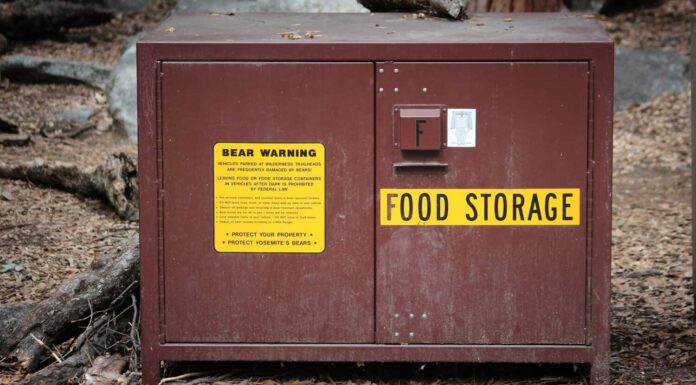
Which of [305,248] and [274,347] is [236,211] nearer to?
[305,248]

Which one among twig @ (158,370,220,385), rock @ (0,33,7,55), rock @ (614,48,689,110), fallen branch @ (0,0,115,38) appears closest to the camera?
twig @ (158,370,220,385)

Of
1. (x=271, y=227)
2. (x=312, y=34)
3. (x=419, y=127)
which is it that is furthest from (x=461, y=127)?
(x=271, y=227)

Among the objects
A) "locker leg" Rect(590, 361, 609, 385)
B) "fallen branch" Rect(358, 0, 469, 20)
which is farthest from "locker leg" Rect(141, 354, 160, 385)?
"fallen branch" Rect(358, 0, 469, 20)

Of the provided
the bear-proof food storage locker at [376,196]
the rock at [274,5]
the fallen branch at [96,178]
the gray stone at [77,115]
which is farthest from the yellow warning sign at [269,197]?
the gray stone at [77,115]

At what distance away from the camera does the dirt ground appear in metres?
4.45

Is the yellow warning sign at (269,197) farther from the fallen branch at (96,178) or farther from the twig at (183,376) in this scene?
the fallen branch at (96,178)

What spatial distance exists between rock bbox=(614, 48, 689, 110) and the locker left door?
673cm

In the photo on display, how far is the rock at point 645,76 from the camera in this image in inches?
405

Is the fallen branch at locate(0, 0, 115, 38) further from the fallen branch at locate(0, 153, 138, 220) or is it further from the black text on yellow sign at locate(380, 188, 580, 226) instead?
the black text on yellow sign at locate(380, 188, 580, 226)

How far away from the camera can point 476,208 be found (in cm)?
401

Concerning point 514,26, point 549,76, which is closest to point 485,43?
point 549,76

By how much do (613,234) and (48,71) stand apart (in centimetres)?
606

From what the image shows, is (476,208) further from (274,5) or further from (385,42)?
(274,5)

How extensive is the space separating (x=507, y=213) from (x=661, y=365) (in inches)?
42.0
